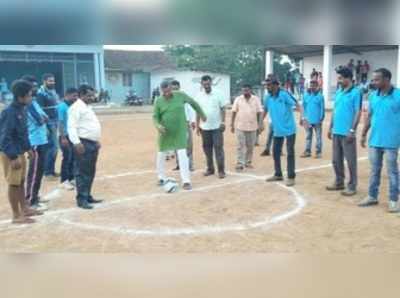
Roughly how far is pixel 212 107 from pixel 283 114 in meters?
1.31

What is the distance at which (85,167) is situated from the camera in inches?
231

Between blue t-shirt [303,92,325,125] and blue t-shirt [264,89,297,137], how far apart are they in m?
2.80

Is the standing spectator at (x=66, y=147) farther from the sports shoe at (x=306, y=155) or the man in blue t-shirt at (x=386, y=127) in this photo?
the sports shoe at (x=306, y=155)

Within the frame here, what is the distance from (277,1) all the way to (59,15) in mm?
389

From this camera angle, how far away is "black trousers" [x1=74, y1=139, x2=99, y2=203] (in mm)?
5840

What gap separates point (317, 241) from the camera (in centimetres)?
459

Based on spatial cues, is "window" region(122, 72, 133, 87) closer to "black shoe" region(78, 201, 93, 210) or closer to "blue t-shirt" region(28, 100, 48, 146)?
"blue t-shirt" region(28, 100, 48, 146)

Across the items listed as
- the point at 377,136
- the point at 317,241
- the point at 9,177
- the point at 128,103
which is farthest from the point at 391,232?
the point at 128,103

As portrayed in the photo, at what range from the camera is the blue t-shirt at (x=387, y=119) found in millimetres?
5329

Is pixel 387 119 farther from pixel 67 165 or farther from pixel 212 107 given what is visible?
pixel 67 165

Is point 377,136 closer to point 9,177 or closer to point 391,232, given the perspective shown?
point 391,232

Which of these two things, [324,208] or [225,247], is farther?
[324,208]

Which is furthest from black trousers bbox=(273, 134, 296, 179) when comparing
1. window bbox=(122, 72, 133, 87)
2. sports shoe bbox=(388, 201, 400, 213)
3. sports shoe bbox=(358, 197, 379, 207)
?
window bbox=(122, 72, 133, 87)

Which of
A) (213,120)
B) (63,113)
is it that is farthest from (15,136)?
(213,120)
